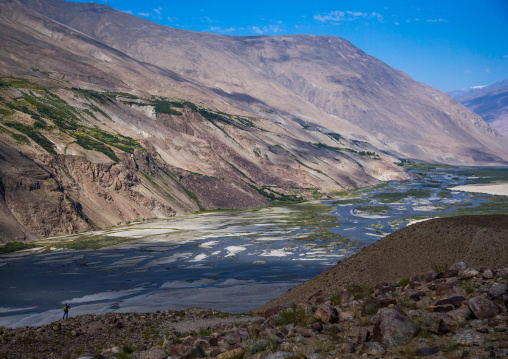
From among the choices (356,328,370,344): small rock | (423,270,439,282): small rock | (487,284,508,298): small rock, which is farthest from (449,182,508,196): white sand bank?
(356,328,370,344): small rock

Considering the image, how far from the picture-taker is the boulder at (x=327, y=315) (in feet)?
37.6

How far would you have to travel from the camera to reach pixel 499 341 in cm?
809

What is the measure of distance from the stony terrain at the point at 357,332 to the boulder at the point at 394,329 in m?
0.02

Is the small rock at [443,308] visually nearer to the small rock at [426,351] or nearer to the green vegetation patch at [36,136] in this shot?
the small rock at [426,351]

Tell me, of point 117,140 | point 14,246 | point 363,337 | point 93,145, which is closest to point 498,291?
point 363,337

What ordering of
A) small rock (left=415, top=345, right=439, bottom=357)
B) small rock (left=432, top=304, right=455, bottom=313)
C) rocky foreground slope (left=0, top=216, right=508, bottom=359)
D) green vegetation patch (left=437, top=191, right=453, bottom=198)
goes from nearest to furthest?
1. small rock (left=415, top=345, right=439, bottom=357)
2. rocky foreground slope (left=0, top=216, right=508, bottom=359)
3. small rock (left=432, top=304, right=455, bottom=313)
4. green vegetation patch (left=437, top=191, right=453, bottom=198)

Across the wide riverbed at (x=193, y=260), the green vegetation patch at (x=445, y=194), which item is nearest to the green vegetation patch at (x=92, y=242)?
the wide riverbed at (x=193, y=260)

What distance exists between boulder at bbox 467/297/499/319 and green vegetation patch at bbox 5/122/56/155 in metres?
78.7

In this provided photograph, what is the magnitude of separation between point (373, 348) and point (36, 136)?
82.1 meters

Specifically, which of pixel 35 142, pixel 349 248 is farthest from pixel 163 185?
pixel 349 248

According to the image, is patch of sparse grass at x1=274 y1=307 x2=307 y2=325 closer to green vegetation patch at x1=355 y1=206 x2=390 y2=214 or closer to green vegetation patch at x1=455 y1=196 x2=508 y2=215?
green vegetation patch at x1=455 y1=196 x2=508 y2=215

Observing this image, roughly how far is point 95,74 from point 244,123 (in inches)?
2333

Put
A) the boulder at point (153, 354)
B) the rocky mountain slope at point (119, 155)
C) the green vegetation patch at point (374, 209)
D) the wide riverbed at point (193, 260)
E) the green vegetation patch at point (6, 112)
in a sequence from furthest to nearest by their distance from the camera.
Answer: the green vegetation patch at point (374, 209), the green vegetation patch at point (6, 112), the rocky mountain slope at point (119, 155), the wide riverbed at point (193, 260), the boulder at point (153, 354)

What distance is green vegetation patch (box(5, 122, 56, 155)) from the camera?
251 feet
